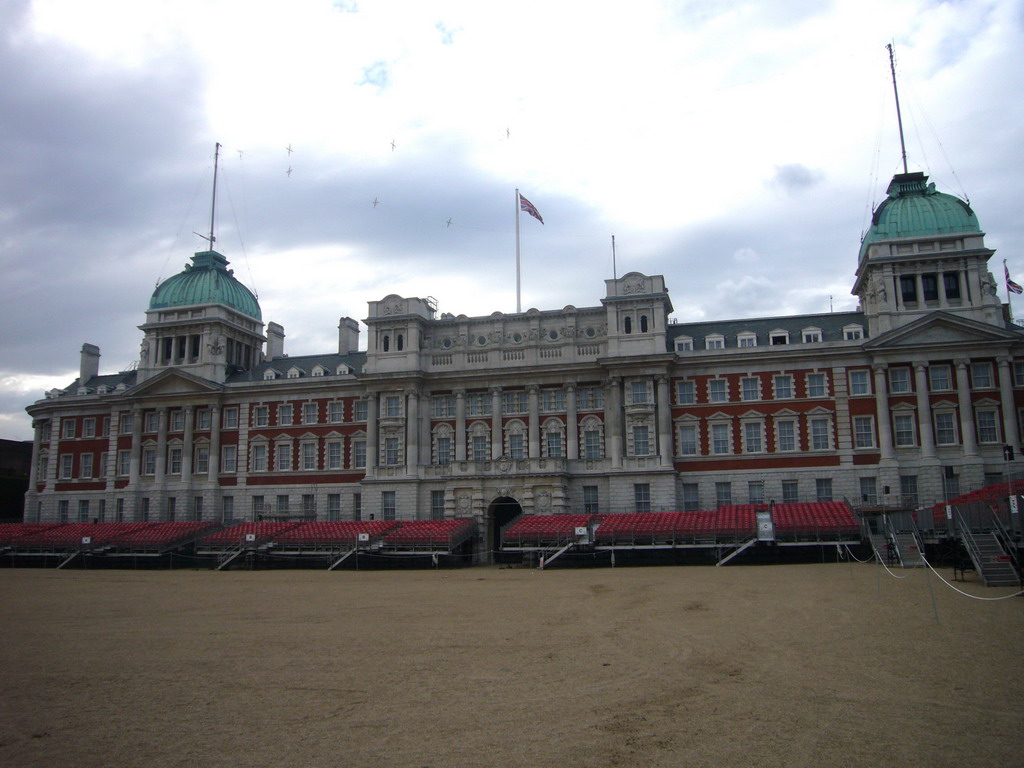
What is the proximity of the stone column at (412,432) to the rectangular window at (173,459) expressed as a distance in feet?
68.7

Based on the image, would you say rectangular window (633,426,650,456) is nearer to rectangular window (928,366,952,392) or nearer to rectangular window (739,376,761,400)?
rectangular window (739,376,761,400)

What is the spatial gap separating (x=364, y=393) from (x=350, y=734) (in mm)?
49369

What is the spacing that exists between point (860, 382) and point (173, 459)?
5218 centimetres

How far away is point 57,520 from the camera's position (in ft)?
222

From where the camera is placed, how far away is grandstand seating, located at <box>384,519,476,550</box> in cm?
4797

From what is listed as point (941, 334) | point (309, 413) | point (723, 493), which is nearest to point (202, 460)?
point (309, 413)

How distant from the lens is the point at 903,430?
50844 mm

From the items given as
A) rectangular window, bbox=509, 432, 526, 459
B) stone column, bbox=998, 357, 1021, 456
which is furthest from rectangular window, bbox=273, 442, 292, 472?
stone column, bbox=998, 357, 1021, 456

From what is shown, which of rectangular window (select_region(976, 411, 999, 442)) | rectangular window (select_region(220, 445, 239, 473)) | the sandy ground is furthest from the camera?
rectangular window (select_region(220, 445, 239, 473))

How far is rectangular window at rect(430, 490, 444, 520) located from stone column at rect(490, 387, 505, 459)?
4.61 metres

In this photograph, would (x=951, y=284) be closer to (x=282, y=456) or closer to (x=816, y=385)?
(x=816, y=385)

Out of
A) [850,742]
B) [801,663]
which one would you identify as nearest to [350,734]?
[850,742]

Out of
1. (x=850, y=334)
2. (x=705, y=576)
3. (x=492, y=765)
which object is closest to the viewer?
(x=492, y=765)

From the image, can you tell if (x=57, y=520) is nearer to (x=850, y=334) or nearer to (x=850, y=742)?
(x=850, y=334)
